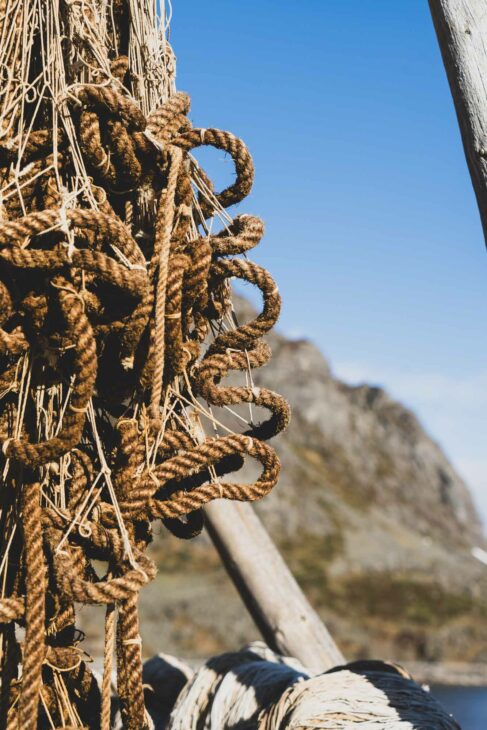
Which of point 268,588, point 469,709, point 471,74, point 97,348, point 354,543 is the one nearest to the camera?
point 471,74

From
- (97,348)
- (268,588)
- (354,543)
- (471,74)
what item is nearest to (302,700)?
(97,348)

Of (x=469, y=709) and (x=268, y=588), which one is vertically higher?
(x=268, y=588)

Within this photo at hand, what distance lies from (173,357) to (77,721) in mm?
1031

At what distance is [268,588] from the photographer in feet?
11.8

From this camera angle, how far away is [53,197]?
203cm

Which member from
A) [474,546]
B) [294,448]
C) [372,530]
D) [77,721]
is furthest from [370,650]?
[77,721]

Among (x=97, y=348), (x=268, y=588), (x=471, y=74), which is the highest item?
(x=471, y=74)

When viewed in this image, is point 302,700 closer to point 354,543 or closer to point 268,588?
point 268,588

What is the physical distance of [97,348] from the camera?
6.93 ft

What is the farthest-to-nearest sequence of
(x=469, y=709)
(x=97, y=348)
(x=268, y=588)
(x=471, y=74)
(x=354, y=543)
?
(x=354, y=543)
(x=469, y=709)
(x=268, y=588)
(x=97, y=348)
(x=471, y=74)

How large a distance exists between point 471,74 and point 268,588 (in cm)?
249

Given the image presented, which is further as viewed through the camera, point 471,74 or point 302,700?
point 302,700

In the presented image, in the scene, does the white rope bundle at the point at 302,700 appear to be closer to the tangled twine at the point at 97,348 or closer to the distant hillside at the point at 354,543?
the tangled twine at the point at 97,348

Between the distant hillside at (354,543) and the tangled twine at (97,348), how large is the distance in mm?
13049
